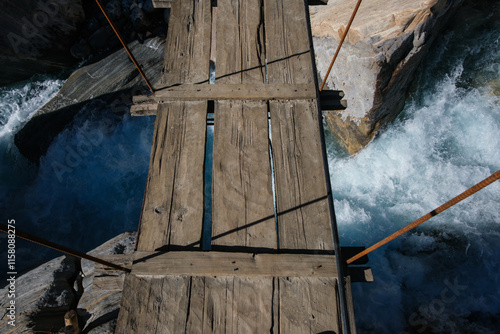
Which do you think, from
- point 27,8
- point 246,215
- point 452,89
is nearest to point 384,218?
point 452,89

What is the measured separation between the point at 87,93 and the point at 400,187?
7990 mm

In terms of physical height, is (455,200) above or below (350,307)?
above

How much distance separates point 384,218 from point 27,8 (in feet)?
32.5

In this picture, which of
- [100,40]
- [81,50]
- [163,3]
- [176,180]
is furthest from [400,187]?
[81,50]

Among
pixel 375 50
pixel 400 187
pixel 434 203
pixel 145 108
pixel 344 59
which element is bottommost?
pixel 145 108

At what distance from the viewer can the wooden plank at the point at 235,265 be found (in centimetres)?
180

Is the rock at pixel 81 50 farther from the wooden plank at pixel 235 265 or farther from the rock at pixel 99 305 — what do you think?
the wooden plank at pixel 235 265

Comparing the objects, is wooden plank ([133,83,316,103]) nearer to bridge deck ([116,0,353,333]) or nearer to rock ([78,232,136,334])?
bridge deck ([116,0,353,333])

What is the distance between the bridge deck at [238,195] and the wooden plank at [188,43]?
0.5 inches

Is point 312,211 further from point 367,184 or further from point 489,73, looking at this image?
point 489,73

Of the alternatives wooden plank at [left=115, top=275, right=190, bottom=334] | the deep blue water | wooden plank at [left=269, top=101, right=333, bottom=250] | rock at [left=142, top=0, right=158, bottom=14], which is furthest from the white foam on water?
rock at [left=142, top=0, right=158, bottom=14]

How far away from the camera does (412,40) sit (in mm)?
5055

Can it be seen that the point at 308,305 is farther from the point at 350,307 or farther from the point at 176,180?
the point at 176,180

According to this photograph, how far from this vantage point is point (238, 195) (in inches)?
81.2
